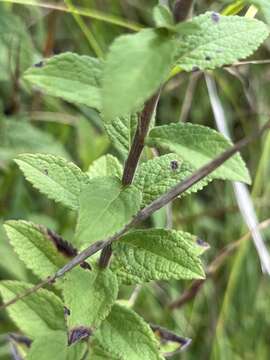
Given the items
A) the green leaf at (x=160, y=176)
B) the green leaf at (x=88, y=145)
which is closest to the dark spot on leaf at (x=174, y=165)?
the green leaf at (x=160, y=176)

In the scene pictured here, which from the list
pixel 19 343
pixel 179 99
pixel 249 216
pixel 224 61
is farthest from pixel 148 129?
pixel 179 99

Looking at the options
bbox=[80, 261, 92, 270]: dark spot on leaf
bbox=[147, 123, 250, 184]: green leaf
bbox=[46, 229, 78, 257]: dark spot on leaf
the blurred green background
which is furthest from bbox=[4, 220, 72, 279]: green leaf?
the blurred green background

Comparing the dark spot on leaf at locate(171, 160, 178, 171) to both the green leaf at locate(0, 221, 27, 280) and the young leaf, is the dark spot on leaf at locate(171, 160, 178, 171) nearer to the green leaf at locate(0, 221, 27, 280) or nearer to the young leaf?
the green leaf at locate(0, 221, 27, 280)

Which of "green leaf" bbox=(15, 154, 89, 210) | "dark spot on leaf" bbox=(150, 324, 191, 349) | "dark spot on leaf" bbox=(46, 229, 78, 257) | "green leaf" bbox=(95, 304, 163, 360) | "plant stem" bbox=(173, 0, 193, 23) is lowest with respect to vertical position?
"dark spot on leaf" bbox=(150, 324, 191, 349)

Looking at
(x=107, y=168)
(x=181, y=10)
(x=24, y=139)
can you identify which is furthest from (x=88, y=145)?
(x=181, y=10)

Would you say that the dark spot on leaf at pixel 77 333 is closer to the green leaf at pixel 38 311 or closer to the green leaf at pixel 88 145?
the green leaf at pixel 38 311

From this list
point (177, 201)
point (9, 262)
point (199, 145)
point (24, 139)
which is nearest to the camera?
point (199, 145)

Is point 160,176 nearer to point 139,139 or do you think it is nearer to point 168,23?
point 139,139
